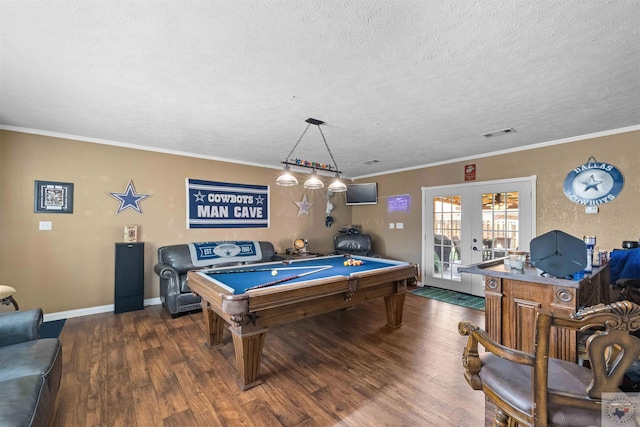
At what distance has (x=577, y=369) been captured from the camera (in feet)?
4.20

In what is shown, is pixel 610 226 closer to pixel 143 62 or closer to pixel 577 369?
pixel 577 369

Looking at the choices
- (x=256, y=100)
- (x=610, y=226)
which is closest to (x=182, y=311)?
(x=256, y=100)

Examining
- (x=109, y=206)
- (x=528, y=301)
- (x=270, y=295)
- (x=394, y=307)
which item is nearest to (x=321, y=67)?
(x=270, y=295)

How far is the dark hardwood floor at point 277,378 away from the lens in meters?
A: 1.87

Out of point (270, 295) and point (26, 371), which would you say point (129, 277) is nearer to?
point (26, 371)

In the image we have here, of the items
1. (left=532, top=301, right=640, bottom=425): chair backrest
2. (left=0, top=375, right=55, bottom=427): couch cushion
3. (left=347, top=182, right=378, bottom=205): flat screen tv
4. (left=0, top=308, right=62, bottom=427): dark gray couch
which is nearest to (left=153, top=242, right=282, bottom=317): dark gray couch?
(left=0, top=308, right=62, bottom=427): dark gray couch

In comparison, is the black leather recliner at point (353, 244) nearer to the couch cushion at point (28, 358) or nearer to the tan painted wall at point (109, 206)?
the tan painted wall at point (109, 206)

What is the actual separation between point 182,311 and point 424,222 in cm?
460

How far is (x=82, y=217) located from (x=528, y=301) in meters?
5.27

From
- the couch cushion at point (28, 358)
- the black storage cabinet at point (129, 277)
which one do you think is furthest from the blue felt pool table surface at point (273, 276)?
the black storage cabinet at point (129, 277)

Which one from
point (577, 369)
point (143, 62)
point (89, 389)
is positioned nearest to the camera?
point (577, 369)

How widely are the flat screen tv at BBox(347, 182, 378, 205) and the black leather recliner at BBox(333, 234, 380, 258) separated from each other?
919 millimetres

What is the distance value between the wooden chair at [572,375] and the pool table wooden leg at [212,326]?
2498mm

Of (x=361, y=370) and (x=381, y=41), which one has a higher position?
(x=381, y=41)
